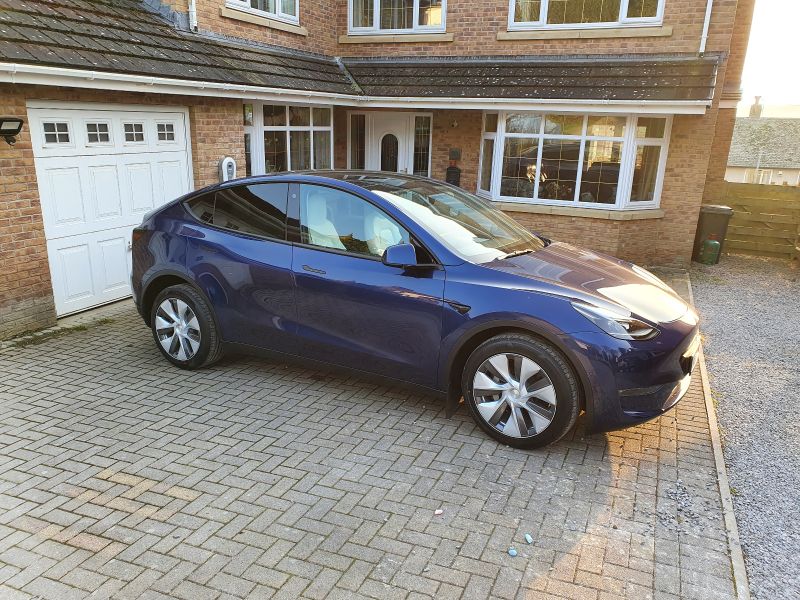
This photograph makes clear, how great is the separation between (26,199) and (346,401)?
4.15m

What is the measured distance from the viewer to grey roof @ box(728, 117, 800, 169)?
4688 centimetres

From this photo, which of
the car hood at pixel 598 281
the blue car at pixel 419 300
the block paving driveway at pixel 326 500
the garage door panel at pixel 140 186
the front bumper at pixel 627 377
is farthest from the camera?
the garage door panel at pixel 140 186

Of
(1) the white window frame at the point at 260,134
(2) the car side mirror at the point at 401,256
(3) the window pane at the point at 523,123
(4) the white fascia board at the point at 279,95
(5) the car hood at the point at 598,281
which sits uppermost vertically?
(4) the white fascia board at the point at 279,95

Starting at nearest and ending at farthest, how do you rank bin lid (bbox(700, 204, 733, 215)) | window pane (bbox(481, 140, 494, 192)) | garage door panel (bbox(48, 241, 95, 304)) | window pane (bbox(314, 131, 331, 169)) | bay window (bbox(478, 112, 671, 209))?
garage door panel (bbox(48, 241, 95, 304))
bay window (bbox(478, 112, 671, 209))
bin lid (bbox(700, 204, 733, 215))
window pane (bbox(314, 131, 331, 169))
window pane (bbox(481, 140, 494, 192))

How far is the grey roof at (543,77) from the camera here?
31.9 feet

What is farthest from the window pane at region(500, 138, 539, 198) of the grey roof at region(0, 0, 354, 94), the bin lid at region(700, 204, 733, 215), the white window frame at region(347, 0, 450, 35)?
the grey roof at region(0, 0, 354, 94)

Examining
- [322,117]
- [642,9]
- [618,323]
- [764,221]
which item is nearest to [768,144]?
[764,221]

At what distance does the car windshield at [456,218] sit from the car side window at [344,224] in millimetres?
162

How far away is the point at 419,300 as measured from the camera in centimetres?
421

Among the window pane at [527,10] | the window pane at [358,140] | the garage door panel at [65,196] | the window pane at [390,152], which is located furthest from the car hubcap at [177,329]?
the window pane at [527,10]

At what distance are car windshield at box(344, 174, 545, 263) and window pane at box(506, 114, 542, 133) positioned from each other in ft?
20.2

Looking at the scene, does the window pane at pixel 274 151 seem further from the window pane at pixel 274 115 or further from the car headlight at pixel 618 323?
the car headlight at pixel 618 323

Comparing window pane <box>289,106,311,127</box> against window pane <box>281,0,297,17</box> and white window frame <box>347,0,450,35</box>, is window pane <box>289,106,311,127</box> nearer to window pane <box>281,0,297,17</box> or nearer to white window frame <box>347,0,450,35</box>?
window pane <box>281,0,297,17</box>

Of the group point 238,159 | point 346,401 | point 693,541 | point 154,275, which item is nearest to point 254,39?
point 238,159
